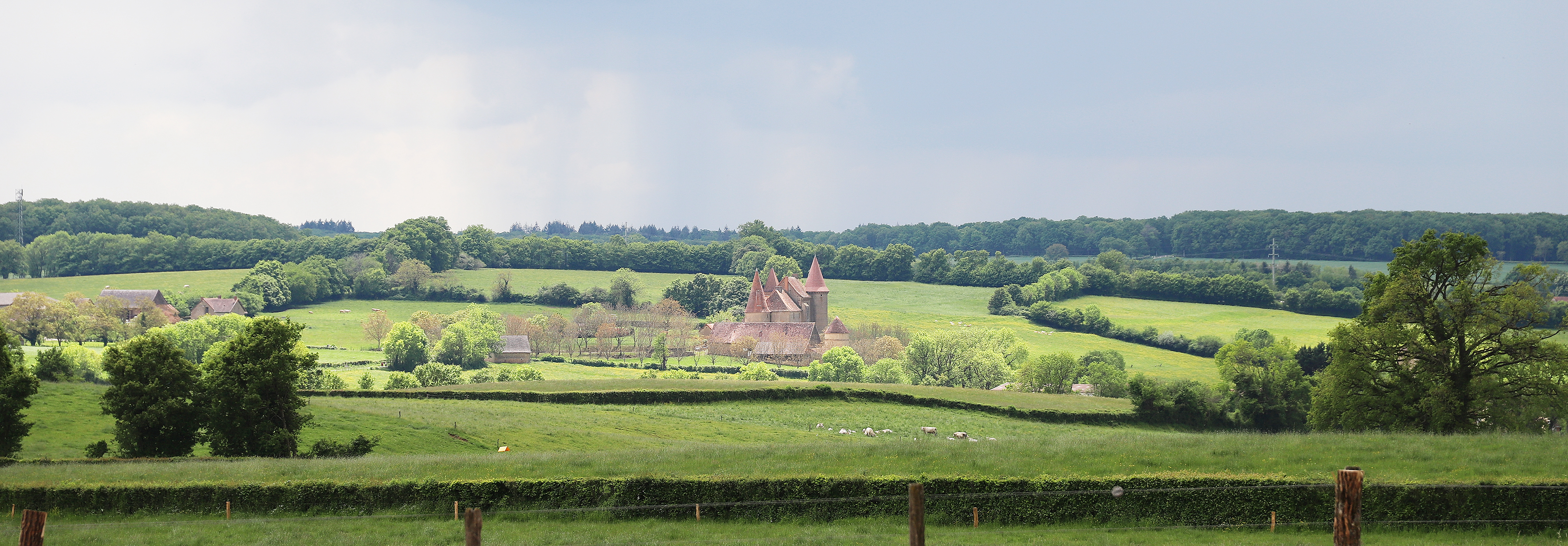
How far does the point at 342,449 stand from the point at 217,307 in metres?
119

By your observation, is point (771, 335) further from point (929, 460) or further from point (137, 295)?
point (929, 460)

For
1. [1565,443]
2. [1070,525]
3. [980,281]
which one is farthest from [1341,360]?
[980,281]

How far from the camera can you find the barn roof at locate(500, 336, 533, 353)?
111 m

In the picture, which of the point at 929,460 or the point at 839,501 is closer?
the point at 839,501

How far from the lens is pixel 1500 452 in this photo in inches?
810

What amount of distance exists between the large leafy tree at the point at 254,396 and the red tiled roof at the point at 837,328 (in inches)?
3418

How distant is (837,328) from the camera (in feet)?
385

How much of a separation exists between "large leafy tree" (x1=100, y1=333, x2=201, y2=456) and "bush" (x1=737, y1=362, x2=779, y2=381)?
200ft

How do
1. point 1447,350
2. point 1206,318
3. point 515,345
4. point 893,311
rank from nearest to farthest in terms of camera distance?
point 1447,350 < point 515,345 < point 1206,318 < point 893,311

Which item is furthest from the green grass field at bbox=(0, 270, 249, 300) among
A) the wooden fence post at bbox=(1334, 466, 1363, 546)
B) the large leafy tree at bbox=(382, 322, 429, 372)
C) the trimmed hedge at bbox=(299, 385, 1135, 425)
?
the wooden fence post at bbox=(1334, 466, 1363, 546)

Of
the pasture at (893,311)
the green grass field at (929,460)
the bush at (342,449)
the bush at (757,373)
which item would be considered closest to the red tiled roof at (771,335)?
the bush at (757,373)

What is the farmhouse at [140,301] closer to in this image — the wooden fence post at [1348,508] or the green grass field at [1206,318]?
the green grass field at [1206,318]

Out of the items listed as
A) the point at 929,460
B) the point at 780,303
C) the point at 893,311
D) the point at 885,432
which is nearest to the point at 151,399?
the point at 929,460

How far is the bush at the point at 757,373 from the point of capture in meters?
92.1
